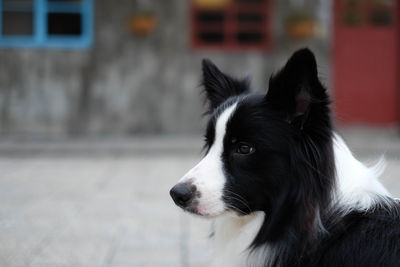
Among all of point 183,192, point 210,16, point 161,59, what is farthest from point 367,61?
point 183,192

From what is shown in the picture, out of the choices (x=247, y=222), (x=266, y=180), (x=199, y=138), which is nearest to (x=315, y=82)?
(x=266, y=180)

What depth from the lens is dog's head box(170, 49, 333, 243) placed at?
2862 millimetres

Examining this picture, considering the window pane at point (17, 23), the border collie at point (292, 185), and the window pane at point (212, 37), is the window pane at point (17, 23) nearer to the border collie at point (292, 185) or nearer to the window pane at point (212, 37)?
the window pane at point (212, 37)

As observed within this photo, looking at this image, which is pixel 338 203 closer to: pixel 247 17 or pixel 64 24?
pixel 247 17

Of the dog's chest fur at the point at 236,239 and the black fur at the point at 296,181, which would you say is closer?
the black fur at the point at 296,181

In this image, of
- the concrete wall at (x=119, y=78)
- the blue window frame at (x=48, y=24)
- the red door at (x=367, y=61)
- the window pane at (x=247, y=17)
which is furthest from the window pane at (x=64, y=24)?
the red door at (x=367, y=61)

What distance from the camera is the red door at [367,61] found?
13070 mm

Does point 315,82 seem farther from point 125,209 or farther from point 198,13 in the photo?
point 198,13

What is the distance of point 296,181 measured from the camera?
289 cm

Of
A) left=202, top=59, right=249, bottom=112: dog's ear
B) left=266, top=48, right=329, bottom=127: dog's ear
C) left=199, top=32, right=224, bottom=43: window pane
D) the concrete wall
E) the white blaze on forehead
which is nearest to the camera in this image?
left=266, top=48, right=329, bottom=127: dog's ear

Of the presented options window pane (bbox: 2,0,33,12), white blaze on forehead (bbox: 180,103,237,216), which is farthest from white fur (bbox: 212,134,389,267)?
window pane (bbox: 2,0,33,12)

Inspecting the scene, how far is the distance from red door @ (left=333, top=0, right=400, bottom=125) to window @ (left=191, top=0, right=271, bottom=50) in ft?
5.15

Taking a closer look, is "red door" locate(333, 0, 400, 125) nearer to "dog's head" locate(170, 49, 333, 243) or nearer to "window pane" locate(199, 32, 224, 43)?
"window pane" locate(199, 32, 224, 43)

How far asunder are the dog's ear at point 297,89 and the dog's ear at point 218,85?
516 mm
